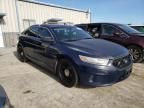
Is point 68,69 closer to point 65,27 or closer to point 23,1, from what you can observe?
point 65,27

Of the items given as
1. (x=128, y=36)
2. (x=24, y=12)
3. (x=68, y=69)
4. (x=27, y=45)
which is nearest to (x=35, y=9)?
(x=24, y=12)

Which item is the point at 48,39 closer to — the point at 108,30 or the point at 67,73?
the point at 67,73

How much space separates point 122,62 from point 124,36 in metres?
2.96

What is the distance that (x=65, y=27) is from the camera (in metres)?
5.16

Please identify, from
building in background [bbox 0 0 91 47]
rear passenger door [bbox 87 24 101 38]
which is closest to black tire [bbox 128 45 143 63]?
rear passenger door [bbox 87 24 101 38]

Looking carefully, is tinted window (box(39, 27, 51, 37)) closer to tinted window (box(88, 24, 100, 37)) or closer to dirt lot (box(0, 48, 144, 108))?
dirt lot (box(0, 48, 144, 108))

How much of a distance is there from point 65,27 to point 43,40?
2.95ft

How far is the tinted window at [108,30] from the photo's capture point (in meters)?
6.82

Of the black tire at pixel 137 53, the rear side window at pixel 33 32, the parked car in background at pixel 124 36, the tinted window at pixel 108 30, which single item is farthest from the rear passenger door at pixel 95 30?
the rear side window at pixel 33 32

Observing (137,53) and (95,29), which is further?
(95,29)

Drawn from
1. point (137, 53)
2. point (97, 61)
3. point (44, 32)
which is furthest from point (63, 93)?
point (137, 53)

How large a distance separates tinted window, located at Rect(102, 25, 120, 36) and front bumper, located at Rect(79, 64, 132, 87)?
3.54 metres

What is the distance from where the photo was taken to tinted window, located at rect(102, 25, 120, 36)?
6817 millimetres

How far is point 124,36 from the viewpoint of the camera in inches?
253
